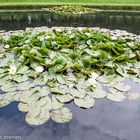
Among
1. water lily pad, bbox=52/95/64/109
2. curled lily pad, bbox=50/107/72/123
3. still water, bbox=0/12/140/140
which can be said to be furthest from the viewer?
water lily pad, bbox=52/95/64/109

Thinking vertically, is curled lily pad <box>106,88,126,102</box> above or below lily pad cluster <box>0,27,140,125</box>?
below

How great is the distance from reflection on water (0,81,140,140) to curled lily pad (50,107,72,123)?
0.23 ft

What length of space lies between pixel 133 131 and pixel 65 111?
2.39 feet

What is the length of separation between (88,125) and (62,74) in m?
0.96

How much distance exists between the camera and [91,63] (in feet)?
12.1

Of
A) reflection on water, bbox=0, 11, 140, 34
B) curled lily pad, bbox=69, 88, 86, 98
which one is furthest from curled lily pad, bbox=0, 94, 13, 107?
reflection on water, bbox=0, 11, 140, 34

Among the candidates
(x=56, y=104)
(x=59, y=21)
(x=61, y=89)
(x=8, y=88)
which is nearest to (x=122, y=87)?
(x=61, y=89)

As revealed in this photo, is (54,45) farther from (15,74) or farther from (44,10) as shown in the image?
(44,10)

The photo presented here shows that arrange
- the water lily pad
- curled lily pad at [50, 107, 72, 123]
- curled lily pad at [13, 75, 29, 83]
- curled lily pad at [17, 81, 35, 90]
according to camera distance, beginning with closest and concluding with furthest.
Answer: curled lily pad at [50, 107, 72, 123] < the water lily pad < curled lily pad at [17, 81, 35, 90] < curled lily pad at [13, 75, 29, 83]

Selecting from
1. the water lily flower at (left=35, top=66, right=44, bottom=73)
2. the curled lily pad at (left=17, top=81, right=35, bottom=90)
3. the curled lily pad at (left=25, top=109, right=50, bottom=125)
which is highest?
the water lily flower at (left=35, top=66, right=44, bottom=73)

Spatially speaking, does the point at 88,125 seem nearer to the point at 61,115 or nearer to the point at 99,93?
the point at 61,115

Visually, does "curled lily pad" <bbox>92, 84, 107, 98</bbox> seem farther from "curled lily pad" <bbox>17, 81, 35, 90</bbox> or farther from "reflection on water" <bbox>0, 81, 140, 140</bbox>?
"curled lily pad" <bbox>17, 81, 35, 90</bbox>

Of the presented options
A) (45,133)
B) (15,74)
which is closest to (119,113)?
(45,133)

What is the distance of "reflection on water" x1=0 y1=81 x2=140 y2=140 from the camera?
2.58 m
